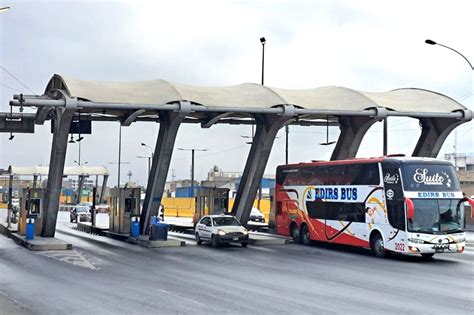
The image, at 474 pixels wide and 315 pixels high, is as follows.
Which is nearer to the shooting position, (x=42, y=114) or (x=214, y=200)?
(x=42, y=114)

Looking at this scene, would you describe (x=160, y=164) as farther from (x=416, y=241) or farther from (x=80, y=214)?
(x=80, y=214)

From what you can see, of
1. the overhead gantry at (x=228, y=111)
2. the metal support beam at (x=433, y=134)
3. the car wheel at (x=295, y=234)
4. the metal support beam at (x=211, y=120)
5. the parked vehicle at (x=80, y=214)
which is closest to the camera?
the overhead gantry at (x=228, y=111)

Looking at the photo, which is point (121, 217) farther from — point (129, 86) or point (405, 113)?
point (405, 113)

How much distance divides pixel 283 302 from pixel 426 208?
11.9 m

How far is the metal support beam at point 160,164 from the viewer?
3397 cm

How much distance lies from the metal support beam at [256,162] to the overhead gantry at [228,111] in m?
0.05

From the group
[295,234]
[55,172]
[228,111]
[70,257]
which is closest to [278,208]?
[295,234]

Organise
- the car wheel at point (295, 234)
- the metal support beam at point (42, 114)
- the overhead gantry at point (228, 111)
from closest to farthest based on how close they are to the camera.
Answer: the overhead gantry at point (228, 111), the car wheel at point (295, 234), the metal support beam at point (42, 114)

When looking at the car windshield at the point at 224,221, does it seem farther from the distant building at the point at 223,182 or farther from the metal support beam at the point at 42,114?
the distant building at the point at 223,182

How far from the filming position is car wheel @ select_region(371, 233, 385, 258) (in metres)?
26.1

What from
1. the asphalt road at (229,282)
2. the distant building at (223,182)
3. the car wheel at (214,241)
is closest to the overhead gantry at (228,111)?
the car wheel at (214,241)

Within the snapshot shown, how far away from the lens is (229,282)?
1784cm

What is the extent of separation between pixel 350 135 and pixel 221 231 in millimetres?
11410

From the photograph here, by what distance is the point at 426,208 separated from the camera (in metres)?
24.5
